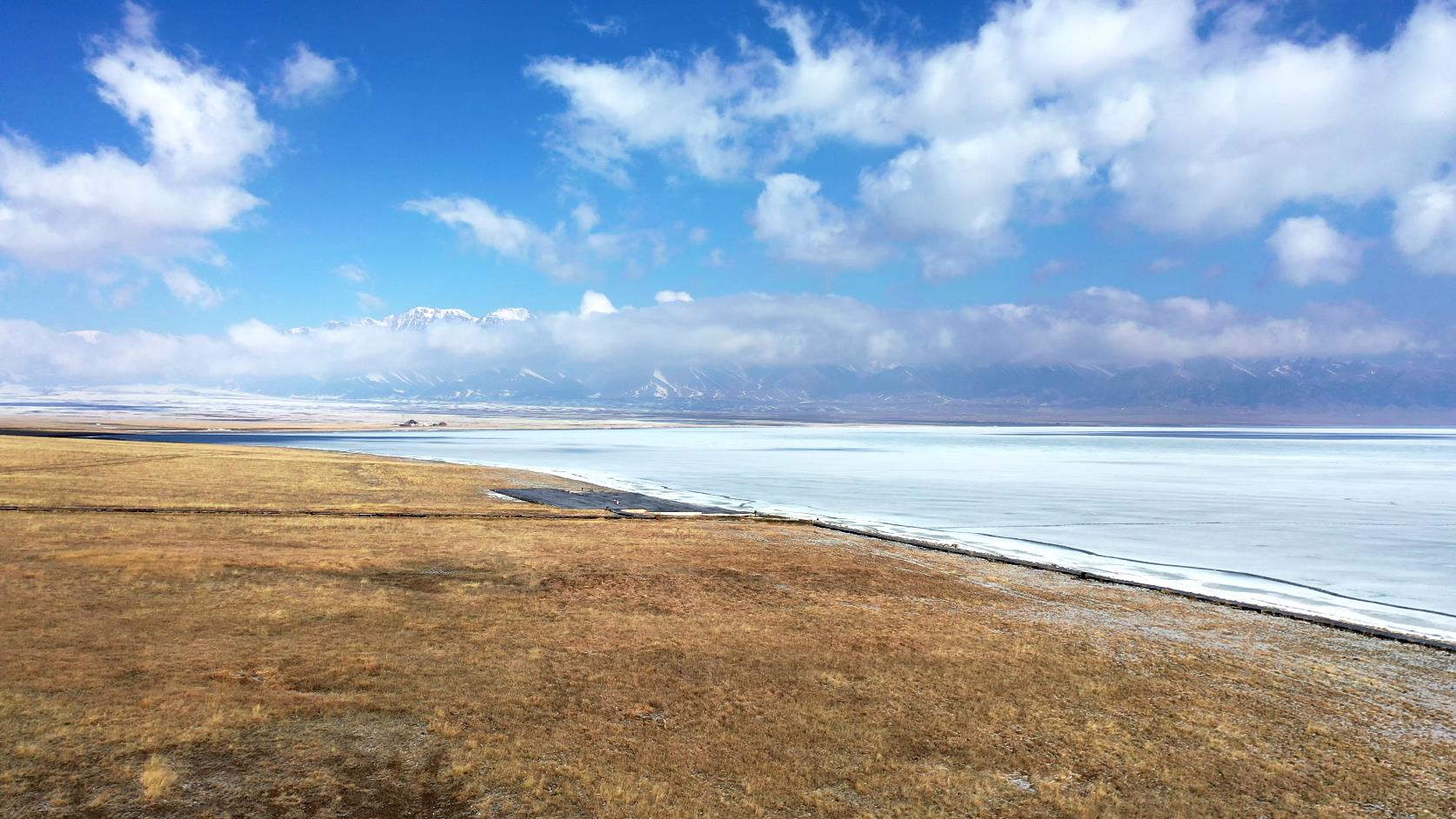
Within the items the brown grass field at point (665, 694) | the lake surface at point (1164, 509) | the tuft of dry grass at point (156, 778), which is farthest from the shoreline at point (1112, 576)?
the tuft of dry grass at point (156, 778)

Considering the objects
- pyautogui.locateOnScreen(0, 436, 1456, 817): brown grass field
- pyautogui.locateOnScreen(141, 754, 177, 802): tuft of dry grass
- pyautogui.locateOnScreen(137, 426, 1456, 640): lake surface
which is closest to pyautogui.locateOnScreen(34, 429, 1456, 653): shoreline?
pyautogui.locateOnScreen(137, 426, 1456, 640): lake surface

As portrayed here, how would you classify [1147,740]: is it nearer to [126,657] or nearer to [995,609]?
[995,609]

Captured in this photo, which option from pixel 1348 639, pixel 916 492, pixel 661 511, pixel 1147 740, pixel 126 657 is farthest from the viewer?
pixel 916 492

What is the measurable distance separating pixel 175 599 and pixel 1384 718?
62.0ft

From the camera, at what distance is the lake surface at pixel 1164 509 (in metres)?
20.9

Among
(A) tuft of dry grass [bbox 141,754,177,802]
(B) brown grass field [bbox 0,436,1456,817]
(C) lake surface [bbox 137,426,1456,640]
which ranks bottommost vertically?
(C) lake surface [bbox 137,426,1456,640]

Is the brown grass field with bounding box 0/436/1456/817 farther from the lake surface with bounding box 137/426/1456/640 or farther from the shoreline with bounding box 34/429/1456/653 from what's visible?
the lake surface with bounding box 137/426/1456/640

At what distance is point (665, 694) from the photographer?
36.1 feet

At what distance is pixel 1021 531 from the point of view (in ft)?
97.1

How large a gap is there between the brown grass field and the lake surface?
5277 mm

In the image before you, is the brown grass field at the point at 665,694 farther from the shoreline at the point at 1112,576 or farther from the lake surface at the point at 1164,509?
the lake surface at the point at 1164,509

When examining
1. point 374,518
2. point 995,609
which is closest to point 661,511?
point 374,518

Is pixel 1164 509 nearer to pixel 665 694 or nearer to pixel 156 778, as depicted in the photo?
pixel 665 694

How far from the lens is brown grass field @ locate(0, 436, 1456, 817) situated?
8.18m
